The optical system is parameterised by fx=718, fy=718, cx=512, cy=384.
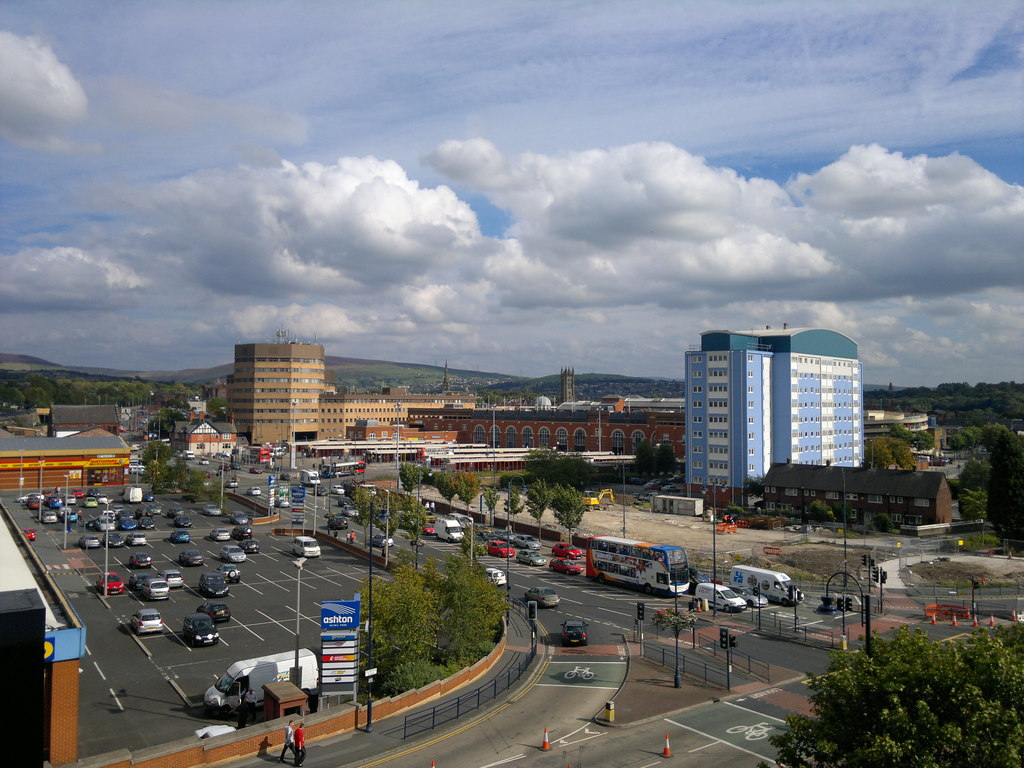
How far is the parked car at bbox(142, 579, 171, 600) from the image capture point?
40.5 meters

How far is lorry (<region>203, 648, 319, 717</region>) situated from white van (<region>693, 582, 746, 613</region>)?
2296 cm

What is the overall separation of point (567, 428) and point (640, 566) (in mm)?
96454

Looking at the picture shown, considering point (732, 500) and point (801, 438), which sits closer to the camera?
point (732, 500)

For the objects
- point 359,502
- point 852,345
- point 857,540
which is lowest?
point 857,540

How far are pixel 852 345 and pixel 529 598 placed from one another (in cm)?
9276

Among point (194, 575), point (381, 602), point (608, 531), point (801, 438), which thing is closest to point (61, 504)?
point (194, 575)

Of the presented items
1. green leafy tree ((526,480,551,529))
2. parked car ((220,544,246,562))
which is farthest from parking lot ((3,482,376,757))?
green leafy tree ((526,480,551,529))

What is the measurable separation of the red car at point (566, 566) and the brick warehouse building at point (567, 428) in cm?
6961

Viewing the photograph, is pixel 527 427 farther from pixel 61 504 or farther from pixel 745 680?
pixel 745 680

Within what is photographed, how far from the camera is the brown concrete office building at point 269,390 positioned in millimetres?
157875

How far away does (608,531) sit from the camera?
7119cm

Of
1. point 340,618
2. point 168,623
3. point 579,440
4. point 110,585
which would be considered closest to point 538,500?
point 110,585

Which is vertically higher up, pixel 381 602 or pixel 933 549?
pixel 381 602

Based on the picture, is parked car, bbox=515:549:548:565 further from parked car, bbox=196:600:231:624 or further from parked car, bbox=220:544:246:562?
parked car, bbox=196:600:231:624
